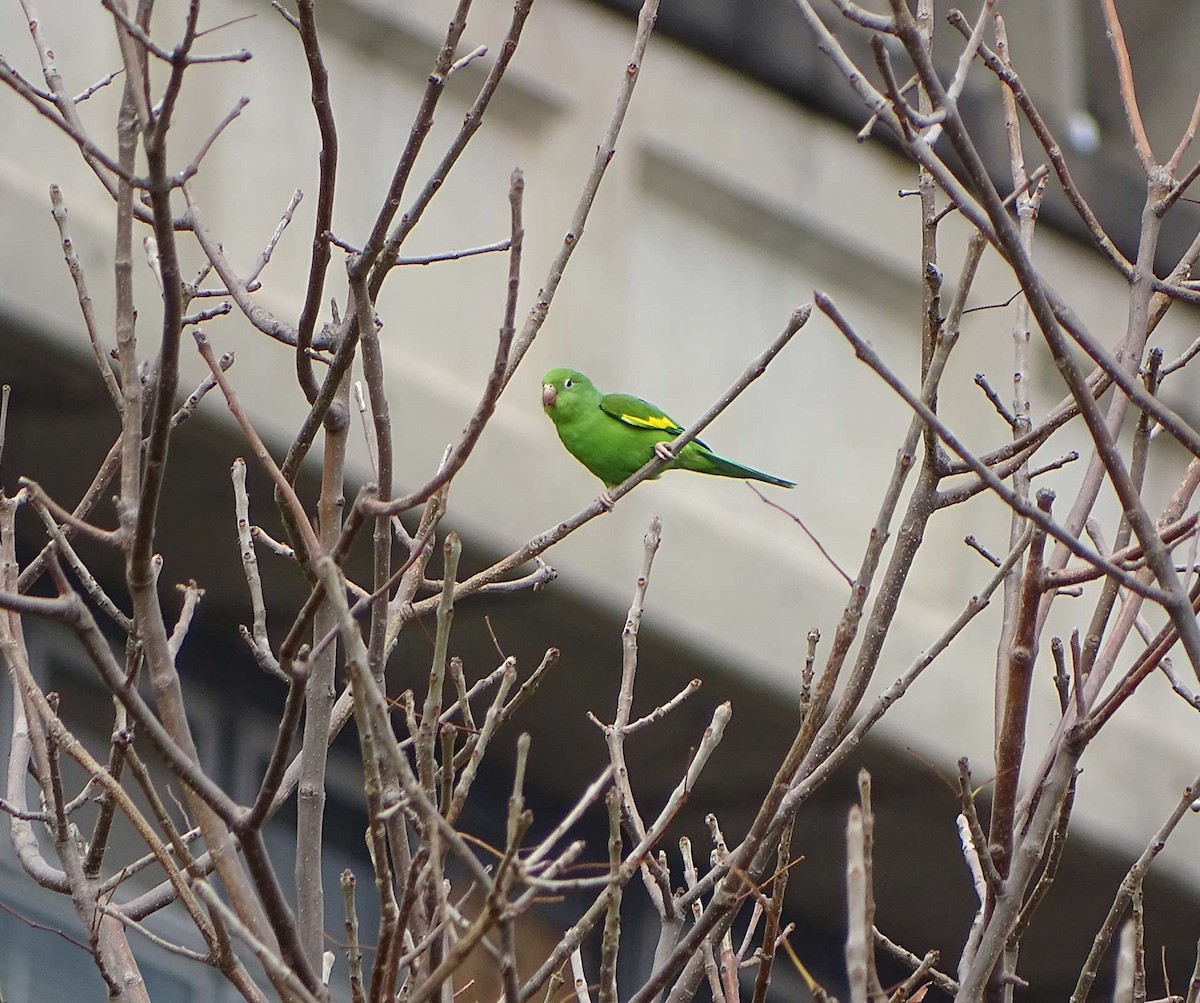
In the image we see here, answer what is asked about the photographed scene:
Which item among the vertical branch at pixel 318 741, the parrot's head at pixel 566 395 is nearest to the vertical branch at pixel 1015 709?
the vertical branch at pixel 318 741

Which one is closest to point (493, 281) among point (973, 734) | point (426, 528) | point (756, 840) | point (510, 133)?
point (510, 133)

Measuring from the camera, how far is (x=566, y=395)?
14.4ft

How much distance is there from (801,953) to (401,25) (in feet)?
12.7

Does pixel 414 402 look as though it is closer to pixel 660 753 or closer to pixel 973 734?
pixel 660 753

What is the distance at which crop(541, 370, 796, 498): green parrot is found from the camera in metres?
4.33

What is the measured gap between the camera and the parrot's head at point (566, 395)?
4.36 meters

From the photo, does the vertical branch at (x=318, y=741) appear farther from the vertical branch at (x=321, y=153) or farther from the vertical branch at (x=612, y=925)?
the vertical branch at (x=612, y=925)

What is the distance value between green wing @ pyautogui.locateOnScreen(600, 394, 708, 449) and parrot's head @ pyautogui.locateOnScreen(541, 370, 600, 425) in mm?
65

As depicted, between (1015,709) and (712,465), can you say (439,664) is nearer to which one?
(1015,709)

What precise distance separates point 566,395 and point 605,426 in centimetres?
14

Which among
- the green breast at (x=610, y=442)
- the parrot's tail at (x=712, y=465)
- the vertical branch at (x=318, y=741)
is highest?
the parrot's tail at (x=712, y=465)

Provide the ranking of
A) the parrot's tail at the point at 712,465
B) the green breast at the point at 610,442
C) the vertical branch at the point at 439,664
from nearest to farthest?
the vertical branch at the point at 439,664, the parrot's tail at the point at 712,465, the green breast at the point at 610,442

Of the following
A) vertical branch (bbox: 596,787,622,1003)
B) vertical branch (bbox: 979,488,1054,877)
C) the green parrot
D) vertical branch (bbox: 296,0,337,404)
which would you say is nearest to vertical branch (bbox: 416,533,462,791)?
vertical branch (bbox: 596,787,622,1003)

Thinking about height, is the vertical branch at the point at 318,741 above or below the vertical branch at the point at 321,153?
below
